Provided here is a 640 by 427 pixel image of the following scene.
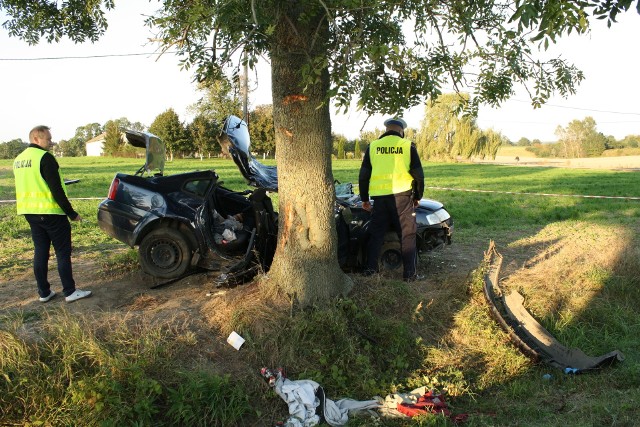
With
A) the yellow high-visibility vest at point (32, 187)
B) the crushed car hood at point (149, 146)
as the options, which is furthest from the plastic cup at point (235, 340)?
the crushed car hood at point (149, 146)

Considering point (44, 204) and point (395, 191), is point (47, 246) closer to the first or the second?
point (44, 204)

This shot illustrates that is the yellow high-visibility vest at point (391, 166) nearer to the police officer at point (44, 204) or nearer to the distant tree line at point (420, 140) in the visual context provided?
the police officer at point (44, 204)

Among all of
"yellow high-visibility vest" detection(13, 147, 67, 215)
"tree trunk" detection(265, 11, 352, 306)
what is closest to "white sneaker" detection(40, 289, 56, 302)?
"yellow high-visibility vest" detection(13, 147, 67, 215)

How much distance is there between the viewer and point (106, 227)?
625 centimetres

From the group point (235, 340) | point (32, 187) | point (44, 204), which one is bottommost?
point (235, 340)

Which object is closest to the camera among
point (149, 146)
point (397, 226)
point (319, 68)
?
point (319, 68)

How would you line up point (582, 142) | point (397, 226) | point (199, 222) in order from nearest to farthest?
point (199, 222) → point (397, 226) → point (582, 142)

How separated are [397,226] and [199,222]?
2218 mm

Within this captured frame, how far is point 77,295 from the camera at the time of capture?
550cm

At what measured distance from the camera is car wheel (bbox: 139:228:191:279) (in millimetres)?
5961

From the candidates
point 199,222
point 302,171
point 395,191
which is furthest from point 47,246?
point 395,191

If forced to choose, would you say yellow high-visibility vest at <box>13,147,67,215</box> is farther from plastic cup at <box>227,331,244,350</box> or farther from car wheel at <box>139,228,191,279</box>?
plastic cup at <box>227,331,244,350</box>

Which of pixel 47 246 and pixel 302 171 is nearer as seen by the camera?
pixel 302 171

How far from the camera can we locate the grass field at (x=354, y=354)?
139 inches
